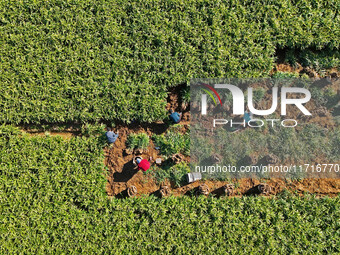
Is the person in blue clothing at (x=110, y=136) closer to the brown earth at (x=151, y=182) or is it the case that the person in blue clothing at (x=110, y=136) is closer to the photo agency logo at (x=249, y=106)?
the brown earth at (x=151, y=182)

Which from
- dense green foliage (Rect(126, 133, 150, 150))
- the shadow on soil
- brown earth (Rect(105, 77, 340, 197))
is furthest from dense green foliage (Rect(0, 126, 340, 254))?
dense green foliage (Rect(126, 133, 150, 150))

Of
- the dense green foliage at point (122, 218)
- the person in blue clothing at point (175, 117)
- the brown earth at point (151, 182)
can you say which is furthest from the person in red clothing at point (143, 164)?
the person in blue clothing at point (175, 117)

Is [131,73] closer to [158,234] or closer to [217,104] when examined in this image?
[217,104]

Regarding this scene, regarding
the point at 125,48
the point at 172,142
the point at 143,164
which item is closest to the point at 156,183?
the point at 143,164

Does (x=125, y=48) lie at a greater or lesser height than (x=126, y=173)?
greater

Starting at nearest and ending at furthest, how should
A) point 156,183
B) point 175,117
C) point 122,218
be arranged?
1. point 122,218
2. point 175,117
3. point 156,183

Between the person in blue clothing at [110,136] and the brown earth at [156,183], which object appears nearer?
the person in blue clothing at [110,136]

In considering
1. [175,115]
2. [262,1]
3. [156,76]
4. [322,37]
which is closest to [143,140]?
[175,115]

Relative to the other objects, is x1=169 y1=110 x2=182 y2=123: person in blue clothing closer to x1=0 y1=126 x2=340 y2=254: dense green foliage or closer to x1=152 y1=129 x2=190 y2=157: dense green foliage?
x1=152 y1=129 x2=190 y2=157: dense green foliage

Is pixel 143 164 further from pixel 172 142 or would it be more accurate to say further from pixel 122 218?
pixel 122 218
